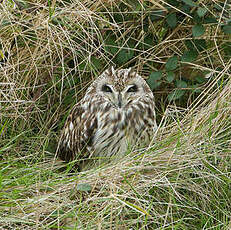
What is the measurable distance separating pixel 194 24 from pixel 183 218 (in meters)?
1.34

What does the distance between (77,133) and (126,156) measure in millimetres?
442

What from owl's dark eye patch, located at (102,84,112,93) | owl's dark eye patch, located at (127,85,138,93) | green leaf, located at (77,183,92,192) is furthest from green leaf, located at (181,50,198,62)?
green leaf, located at (77,183,92,192)

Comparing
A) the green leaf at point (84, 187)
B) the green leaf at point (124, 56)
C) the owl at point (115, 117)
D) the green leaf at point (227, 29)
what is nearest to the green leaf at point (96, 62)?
the green leaf at point (124, 56)

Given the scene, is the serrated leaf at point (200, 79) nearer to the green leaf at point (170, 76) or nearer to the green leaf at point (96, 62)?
the green leaf at point (170, 76)

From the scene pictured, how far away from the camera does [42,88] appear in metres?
3.07

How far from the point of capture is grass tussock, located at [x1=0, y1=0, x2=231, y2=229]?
2123 millimetres

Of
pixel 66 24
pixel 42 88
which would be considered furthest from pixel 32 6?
pixel 42 88

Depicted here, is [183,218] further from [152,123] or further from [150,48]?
[150,48]

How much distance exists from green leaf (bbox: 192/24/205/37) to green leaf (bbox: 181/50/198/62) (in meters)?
0.16

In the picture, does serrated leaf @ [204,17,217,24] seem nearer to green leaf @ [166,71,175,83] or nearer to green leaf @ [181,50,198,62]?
green leaf @ [181,50,198,62]

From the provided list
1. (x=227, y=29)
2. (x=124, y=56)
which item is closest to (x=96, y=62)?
(x=124, y=56)

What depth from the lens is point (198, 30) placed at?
2867 millimetres

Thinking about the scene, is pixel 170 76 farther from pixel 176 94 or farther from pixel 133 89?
pixel 133 89

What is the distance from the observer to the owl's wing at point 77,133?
8.99ft
